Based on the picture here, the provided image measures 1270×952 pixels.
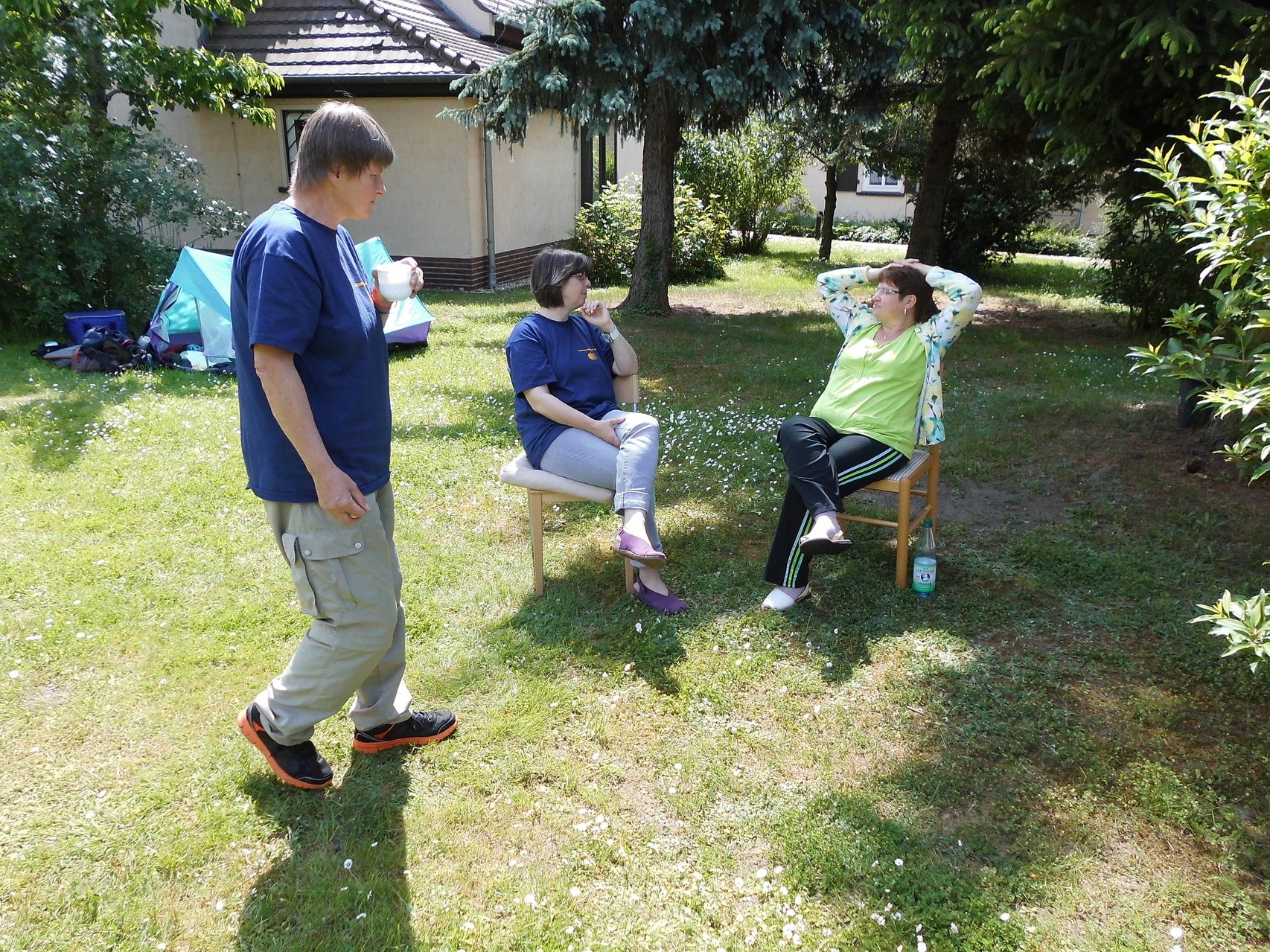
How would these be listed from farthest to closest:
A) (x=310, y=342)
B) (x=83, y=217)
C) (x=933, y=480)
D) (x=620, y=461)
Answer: (x=83, y=217) < (x=933, y=480) < (x=620, y=461) < (x=310, y=342)

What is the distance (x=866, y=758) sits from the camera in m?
3.16

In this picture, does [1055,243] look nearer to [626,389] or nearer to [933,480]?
[933,480]

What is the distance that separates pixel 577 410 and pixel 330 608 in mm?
1738

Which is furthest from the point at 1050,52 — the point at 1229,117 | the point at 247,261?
the point at 247,261

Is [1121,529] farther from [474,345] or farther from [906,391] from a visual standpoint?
[474,345]

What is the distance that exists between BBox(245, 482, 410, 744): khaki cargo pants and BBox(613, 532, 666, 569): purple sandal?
1.10 metres

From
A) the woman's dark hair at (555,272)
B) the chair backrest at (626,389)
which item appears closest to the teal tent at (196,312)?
the woman's dark hair at (555,272)

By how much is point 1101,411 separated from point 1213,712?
418 cm

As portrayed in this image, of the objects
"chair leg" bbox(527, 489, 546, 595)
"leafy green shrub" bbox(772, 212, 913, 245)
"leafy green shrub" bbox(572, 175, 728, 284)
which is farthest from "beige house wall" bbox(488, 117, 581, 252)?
"chair leg" bbox(527, 489, 546, 595)

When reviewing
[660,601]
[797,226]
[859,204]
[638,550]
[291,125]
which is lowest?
[660,601]

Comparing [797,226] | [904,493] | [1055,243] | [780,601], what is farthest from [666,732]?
[797,226]

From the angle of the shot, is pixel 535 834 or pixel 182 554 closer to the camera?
pixel 535 834

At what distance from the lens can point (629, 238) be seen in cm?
1538

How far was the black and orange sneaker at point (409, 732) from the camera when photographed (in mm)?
3139
